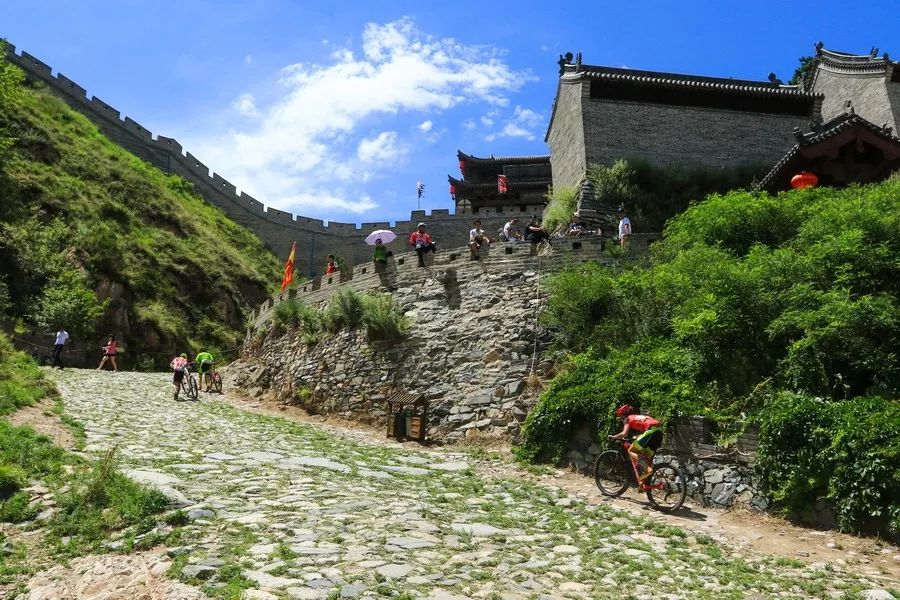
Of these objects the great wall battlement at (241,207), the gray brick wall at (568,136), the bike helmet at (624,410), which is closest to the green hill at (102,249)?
the great wall battlement at (241,207)

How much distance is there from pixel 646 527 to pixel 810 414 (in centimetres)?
257

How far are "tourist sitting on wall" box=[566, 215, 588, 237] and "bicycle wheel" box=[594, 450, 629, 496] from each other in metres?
8.55

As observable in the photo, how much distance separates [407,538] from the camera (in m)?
6.20

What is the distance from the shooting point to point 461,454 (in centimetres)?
1195

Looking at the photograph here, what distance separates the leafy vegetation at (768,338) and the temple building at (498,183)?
3020cm

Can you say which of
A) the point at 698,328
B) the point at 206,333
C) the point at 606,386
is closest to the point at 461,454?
the point at 606,386

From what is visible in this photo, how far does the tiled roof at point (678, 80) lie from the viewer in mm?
25172

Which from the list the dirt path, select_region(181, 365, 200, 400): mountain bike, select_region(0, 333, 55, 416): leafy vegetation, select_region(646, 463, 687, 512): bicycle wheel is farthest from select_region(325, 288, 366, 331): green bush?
select_region(646, 463, 687, 512): bicycle wheel

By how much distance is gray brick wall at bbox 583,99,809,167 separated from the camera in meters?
24.4

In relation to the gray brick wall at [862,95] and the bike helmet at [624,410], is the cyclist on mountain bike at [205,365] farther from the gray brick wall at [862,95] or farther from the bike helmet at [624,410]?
the gray brick wall at [862,95]

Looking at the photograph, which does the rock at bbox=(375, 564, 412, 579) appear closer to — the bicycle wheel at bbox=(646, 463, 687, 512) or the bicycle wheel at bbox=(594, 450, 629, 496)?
the bicycle wheel at bbox=(646, 463, 687, 512)

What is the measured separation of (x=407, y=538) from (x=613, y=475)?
4244 mm

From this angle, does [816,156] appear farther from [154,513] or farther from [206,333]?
[206,333]

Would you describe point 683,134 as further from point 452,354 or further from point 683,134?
point 452,354
